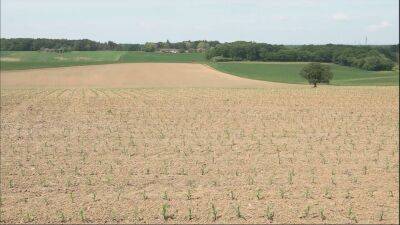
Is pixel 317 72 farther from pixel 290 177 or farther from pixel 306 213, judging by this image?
pixel 306 213

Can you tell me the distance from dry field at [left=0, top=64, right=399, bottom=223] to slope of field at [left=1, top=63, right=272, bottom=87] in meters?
34.1

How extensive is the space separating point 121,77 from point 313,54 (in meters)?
48.3

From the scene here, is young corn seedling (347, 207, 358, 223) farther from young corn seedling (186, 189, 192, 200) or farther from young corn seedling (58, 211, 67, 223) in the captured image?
young corn seedling (58, 211, 67, 223)

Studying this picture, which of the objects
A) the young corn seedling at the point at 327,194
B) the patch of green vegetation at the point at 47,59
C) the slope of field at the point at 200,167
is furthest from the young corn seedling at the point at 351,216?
the patch of green vegetation at the point at 47,59

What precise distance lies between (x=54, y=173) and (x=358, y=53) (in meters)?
90.8

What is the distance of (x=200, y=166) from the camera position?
13.2 meters

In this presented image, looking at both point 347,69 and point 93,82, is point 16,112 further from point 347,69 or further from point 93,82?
point 347,69

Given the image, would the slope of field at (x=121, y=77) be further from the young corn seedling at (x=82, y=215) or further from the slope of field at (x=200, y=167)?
the young corn seedling at (x=82, y=215)

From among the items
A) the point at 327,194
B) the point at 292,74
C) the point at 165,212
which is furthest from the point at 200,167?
the point at 292,74

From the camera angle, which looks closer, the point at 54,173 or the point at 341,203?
the point at 341,203

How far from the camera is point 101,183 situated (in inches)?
451

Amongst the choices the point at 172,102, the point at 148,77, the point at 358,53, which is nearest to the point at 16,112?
the point at 172,102

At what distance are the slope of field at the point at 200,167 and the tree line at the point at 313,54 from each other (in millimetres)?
66661

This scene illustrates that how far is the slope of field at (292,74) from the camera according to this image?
226ft
